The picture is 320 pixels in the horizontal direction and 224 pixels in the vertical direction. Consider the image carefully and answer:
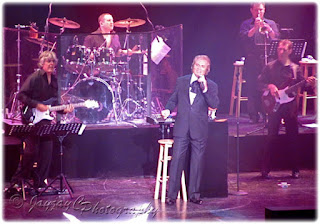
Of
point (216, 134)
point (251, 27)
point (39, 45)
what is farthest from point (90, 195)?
point (251, 27)

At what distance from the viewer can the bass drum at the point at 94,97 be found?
9953mm

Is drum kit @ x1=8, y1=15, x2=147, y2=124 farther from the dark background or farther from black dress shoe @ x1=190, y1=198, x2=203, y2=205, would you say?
black dress shoe @ x1=190, y1=198, x2=203, y2=205

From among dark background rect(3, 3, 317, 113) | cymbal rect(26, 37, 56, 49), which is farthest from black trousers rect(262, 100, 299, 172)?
cymbal rect(26, 37, 56, 49)

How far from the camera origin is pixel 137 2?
1248 centimetres

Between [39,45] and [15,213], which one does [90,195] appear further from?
[39,45]

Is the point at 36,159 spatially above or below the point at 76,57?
below

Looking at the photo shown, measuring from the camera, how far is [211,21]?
12617 millimetres

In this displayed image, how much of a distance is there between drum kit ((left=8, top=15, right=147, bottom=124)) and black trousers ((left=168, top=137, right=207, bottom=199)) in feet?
8.24

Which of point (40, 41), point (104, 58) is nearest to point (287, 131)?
point (104, 58)

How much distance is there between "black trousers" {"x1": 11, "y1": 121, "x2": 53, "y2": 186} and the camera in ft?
26.9

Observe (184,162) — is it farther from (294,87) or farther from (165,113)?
(294,87)

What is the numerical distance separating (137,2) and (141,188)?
16.3ft

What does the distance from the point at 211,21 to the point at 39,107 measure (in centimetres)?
547

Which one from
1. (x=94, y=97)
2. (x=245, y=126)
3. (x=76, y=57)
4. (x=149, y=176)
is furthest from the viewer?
(x=245, y=126)
